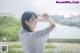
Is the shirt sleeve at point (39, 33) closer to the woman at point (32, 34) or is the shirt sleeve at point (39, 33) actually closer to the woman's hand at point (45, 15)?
the woman at point (32, 34)

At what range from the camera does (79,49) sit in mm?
1861

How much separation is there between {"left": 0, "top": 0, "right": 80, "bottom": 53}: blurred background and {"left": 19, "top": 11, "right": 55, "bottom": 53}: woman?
6cm

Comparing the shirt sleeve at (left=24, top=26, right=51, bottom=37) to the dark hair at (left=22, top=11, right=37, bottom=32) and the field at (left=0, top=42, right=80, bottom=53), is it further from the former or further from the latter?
the field at (left=0, top=42, right=80, bottom=53)

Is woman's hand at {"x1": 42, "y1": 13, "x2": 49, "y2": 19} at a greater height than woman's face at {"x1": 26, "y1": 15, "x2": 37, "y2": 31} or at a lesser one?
greater

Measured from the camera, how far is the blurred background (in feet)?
6.08

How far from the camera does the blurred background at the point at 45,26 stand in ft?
6.08

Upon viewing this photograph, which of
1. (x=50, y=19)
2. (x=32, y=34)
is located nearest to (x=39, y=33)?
(x=32, y=34)

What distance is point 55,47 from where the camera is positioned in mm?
1853

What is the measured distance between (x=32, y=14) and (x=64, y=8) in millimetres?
320

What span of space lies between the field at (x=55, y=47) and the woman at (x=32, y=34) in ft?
0.21

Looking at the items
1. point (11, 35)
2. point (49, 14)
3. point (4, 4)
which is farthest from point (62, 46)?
point (4, 4)

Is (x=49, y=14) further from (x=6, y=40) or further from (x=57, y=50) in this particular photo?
(x=6, y=40)

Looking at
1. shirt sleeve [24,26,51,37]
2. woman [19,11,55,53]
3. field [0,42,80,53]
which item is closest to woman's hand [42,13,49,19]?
woman [19,11,55,53]

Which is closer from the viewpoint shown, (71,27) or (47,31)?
(47,31)
